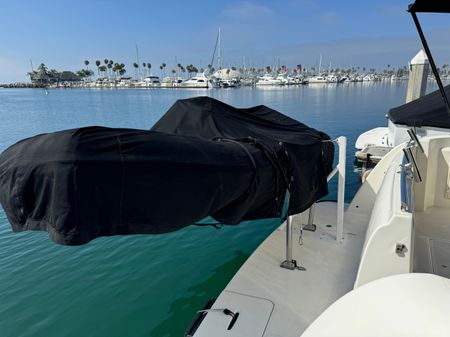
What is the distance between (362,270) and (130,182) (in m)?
2.16

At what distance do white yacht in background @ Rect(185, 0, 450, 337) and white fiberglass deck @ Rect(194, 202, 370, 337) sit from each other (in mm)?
A: 11

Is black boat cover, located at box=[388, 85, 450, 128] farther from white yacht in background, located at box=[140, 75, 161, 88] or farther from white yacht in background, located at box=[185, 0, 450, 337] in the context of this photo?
white yacht in background, located at box=[140, 75, 161, 88]

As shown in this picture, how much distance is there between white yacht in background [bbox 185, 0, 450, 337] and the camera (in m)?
1.79

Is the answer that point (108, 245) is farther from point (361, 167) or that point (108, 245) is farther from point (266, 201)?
point (361, 167)

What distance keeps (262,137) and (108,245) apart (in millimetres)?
5080

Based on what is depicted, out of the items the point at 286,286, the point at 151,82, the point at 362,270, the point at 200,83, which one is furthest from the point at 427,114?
the point at 151,82

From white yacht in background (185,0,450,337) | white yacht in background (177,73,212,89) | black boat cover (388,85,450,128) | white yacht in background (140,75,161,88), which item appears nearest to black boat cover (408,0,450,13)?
white yacht in background (185,0,450,337)

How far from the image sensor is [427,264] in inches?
131

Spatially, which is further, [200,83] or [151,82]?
[151,82]

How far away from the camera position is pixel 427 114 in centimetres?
355

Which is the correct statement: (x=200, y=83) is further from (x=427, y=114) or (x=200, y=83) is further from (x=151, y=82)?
(x=427, y=114)

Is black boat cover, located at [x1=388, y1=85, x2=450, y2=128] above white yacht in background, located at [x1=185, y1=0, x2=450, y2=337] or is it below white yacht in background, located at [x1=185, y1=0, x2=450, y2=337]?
above

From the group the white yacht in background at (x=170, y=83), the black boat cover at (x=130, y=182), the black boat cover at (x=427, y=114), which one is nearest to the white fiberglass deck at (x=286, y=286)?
the black boat cover at (x=130, y=182)

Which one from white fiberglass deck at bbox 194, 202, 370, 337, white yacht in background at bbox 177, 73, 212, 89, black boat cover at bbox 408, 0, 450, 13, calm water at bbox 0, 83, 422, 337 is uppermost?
black boat cover at bbox 408, 0, 450, 13
